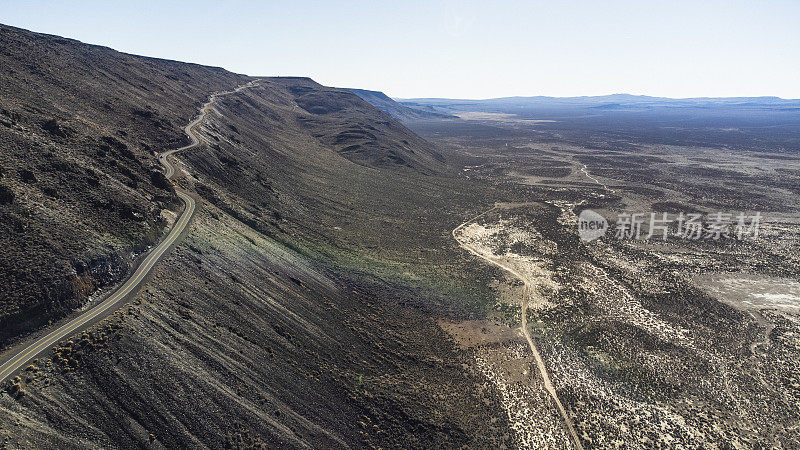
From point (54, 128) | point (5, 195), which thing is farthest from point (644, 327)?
point (54, 128)

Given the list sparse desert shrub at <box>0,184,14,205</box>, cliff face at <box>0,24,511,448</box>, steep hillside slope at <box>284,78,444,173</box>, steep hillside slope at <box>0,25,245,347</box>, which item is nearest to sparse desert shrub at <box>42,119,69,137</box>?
steep hillside slope at <box>0,25,245,347</box>

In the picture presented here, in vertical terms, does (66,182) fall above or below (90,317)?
above

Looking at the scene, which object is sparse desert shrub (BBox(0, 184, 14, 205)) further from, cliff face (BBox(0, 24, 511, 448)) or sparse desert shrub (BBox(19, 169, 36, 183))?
sparse desert shrub (BBox(19, 169, 36, 183))

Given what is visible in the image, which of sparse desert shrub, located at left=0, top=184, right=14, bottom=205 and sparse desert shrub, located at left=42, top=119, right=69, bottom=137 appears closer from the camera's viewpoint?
sparse desert shrub, located at left=0, top=184, right=14, bottom=205

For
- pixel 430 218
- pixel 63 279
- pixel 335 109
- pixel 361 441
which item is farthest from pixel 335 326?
pixel 335 109

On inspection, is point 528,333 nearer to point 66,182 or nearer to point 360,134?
point 66,182
